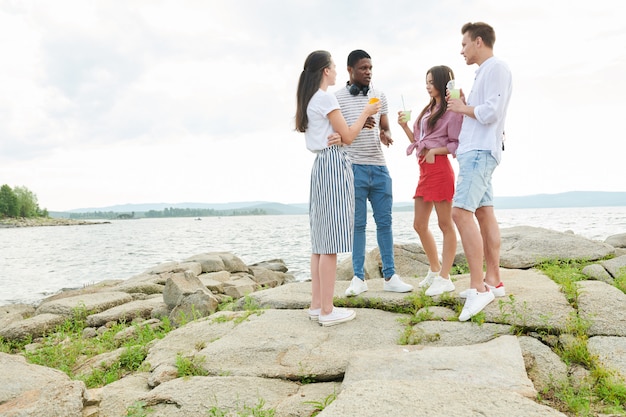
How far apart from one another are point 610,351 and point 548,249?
14.8 feet

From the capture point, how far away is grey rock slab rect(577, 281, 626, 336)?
3809 mm

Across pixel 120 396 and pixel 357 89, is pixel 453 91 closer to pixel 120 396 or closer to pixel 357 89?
pixel 357 89

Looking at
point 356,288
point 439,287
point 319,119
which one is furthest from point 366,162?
point 439,287

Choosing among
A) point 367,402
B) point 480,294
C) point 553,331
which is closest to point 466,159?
point 480,294

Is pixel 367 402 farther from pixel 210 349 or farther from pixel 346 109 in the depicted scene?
pixel 346 109

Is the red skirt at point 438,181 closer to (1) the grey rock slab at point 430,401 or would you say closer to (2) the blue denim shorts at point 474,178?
(2) the blue denim shorts at point 474,178

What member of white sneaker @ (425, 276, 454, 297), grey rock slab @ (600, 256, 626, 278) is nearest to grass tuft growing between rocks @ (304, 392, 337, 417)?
white sneaker @ (425, 276, 454, 297)

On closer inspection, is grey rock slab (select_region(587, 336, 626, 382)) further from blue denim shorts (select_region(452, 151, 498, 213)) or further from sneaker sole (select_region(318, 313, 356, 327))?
sneaker sole (select_region(318, 313, 356, 327))

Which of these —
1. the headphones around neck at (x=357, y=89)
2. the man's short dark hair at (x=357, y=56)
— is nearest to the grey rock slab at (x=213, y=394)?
the headphones around neck at (x=357, y=89)

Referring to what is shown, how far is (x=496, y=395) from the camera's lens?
8.23 feet

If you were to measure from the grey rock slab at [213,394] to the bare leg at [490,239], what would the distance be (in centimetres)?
231

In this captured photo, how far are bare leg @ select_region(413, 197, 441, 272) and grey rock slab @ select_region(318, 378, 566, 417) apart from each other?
99.5 inches

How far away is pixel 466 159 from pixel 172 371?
120 inches

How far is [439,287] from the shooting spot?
A: 487cm
